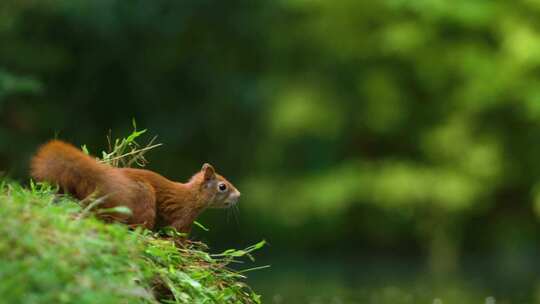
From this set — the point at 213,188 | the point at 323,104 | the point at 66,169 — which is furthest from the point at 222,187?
the point at 323,104

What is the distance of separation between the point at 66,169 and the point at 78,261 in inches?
38.7

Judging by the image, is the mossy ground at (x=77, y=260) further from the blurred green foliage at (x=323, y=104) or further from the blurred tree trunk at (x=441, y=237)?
the blurred tree trunk at (x=441, y=237)

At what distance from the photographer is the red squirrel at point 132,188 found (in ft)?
16.5

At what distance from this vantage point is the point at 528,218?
2831 centimetres

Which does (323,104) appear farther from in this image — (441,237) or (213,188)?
(213,188)

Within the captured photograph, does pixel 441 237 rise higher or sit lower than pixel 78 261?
higher

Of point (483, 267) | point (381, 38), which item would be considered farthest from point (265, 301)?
point (381, 38)

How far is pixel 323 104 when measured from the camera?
2825cm

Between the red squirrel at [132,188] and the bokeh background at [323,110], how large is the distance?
16.9 m

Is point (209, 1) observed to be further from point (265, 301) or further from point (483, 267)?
point (265, 301)

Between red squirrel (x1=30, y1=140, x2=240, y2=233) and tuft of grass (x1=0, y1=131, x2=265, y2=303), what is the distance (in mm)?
97

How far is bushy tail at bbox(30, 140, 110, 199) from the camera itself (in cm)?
500

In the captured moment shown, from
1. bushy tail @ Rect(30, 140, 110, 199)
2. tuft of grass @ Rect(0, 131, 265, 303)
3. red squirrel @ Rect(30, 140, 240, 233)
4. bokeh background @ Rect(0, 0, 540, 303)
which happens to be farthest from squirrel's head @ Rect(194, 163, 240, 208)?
bokeh background @ Rect(0, 0, 540, 303)

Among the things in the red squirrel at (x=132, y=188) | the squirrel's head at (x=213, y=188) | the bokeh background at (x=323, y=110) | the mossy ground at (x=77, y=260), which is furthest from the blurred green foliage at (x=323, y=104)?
the mossy ground at (x=77, y=260)
